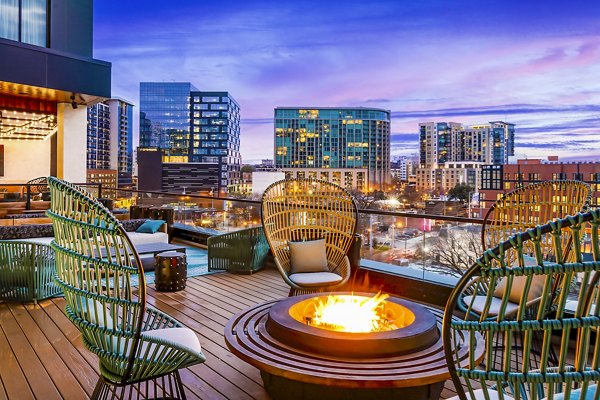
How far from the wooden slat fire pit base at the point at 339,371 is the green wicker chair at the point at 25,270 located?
3135 mm

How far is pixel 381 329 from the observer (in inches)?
116

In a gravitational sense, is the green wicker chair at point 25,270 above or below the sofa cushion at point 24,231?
below

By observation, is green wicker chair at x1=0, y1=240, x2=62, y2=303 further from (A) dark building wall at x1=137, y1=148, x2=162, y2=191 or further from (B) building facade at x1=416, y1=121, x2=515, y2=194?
(A) dark building wall at x1=137, y1=148, x2=162, y2=191

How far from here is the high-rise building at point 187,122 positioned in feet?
272

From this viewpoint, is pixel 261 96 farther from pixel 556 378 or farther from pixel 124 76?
pixel 556 378

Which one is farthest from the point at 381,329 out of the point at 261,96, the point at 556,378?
the point at 261,96

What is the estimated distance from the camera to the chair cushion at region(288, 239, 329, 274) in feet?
16.0

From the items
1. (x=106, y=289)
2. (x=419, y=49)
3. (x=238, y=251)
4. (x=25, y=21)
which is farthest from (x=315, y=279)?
(x=419, y=49)

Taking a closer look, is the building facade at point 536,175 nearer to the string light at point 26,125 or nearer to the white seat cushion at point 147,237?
the white seat cushion at point 147,237

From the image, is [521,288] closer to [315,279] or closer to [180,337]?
[315,279]

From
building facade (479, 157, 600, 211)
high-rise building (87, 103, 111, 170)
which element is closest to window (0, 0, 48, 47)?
building facade (479, 157, 600, 211)

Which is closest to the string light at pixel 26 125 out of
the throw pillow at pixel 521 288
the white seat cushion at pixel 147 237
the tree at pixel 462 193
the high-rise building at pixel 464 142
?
the white seat cushion at pixel 147 237

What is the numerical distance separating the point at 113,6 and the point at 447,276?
2860 cm

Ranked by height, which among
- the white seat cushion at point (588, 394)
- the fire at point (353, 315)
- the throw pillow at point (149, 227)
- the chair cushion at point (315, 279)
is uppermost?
the white seat cushion at point (588, 394)
